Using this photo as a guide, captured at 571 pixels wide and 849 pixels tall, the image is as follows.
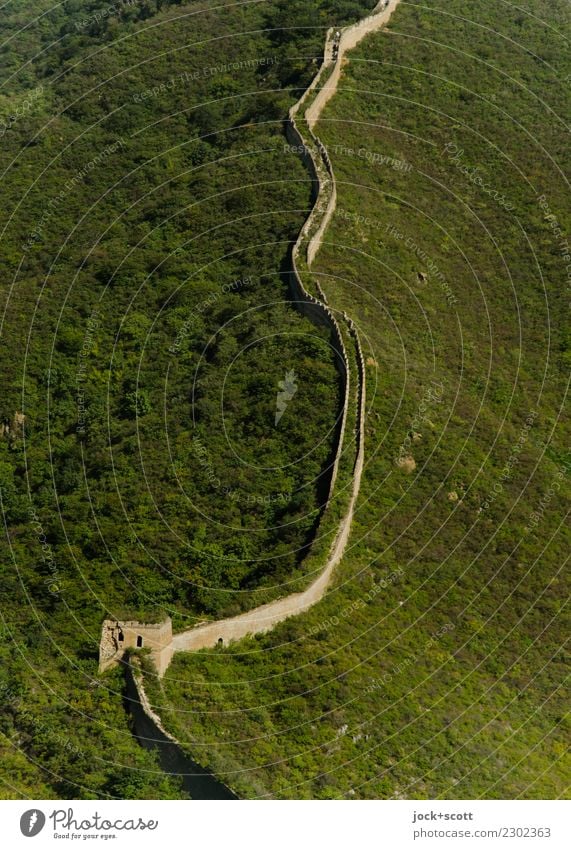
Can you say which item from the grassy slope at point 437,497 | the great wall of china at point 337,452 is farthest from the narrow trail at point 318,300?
the grassy slope at point 437,497

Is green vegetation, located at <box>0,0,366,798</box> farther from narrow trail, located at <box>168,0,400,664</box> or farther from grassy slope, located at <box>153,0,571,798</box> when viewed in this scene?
grassy slope, located at <box>153,0,571,798</box>

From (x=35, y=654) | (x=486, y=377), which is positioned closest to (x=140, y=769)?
(x=35, y=654)

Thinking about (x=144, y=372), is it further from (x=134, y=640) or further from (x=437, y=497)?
(x=134, y=640)

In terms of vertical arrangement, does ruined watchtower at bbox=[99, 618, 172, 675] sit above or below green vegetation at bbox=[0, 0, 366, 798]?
below

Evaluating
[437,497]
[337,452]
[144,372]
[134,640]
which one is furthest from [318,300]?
[134,640]

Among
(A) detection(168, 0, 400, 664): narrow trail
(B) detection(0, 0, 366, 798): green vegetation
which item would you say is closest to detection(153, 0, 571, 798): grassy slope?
(A) detection(168, 0, 400, 664): narrow trail

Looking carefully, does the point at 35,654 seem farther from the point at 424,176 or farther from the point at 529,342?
the point at 424,176
